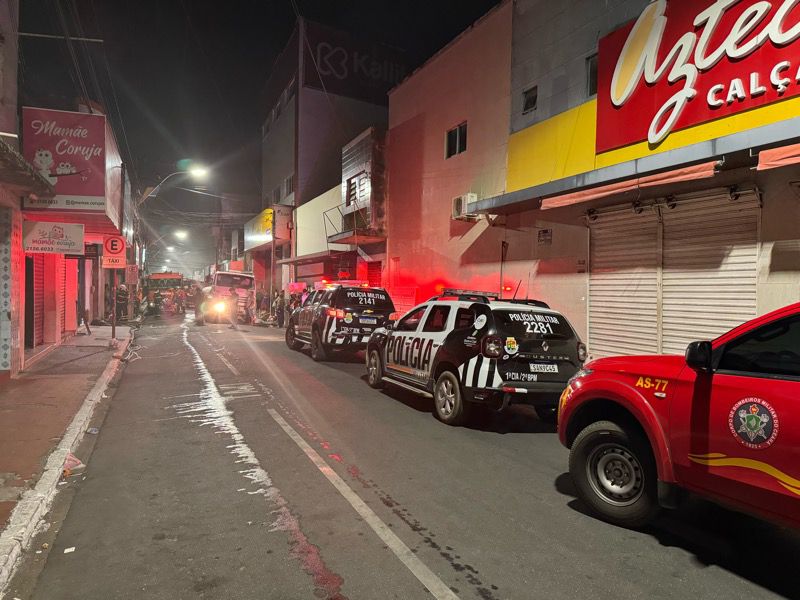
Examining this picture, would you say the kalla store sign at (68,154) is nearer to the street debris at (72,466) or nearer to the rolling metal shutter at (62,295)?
the rolling metal shutter at (62,295)

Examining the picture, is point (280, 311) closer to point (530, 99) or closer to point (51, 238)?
point (51, 238)

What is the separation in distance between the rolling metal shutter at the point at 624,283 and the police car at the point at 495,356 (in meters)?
3.42

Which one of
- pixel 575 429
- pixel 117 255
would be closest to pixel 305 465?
pixel 575 429

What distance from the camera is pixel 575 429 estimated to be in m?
4.60

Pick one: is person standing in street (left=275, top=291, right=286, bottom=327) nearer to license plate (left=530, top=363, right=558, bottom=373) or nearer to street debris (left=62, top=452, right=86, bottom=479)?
street debris (left=62, top=452, right=86, bottom=479)

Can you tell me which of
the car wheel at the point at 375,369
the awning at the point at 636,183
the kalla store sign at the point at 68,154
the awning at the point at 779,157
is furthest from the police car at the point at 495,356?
the kalla store sign at the point at 68,154

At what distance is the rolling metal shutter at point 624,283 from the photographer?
9.72 m

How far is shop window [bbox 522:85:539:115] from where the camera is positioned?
1262 centimetres

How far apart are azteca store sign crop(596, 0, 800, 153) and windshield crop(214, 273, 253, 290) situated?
68.9 ft

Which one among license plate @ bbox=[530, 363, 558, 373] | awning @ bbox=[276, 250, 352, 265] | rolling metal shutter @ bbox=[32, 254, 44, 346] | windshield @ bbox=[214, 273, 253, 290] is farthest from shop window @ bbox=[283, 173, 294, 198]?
license plate @ bbox=[530, 363, 558, 373]

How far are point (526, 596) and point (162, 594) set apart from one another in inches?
85.9

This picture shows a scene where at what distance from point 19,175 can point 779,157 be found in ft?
36.2

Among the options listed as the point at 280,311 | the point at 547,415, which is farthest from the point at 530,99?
the point at 280,311

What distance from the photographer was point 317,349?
44.1 feet
